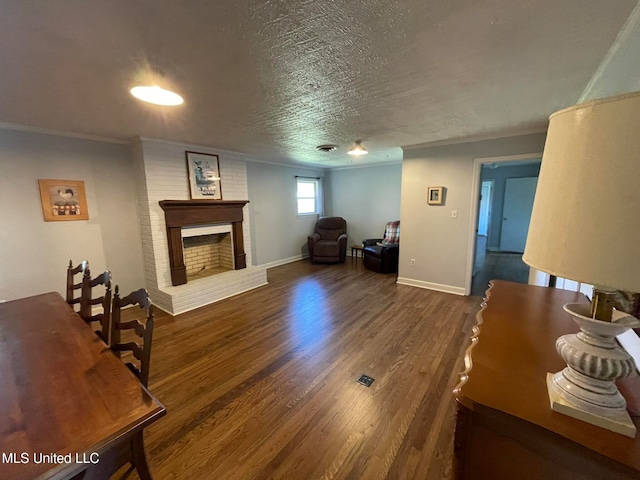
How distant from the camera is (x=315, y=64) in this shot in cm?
156

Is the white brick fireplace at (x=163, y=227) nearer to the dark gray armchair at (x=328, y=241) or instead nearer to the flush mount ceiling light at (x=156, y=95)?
the flush mount ceiling light at (x=156, y=95)

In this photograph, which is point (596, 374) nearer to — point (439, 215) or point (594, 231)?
point (594, 231)

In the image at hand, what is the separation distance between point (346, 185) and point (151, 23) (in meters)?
5.47

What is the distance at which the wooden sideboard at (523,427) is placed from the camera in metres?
0.63

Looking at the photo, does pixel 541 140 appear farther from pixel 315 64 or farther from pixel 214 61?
pixel 214 61

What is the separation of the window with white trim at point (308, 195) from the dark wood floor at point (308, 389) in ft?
10.7

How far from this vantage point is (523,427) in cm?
71

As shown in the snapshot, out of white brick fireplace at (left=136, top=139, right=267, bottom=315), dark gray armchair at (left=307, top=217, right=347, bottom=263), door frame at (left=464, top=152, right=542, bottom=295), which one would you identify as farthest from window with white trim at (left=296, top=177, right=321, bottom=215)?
door frame at (left=464, top=152, right=542, bottom=295)

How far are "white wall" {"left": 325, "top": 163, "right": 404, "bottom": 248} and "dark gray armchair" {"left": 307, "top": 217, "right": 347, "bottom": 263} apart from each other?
17.1 inches

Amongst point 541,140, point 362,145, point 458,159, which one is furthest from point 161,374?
point 541,140

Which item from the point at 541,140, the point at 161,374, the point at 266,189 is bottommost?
the point at 161,374

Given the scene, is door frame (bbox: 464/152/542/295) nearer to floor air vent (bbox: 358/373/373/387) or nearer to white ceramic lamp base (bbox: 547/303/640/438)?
floor air vent (bbox: 358/373/373/387)

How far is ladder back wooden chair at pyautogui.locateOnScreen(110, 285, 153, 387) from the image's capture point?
45.1 inches

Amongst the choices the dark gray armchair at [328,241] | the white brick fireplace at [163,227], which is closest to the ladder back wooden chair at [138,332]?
the white brick fireplace at [163,227]
